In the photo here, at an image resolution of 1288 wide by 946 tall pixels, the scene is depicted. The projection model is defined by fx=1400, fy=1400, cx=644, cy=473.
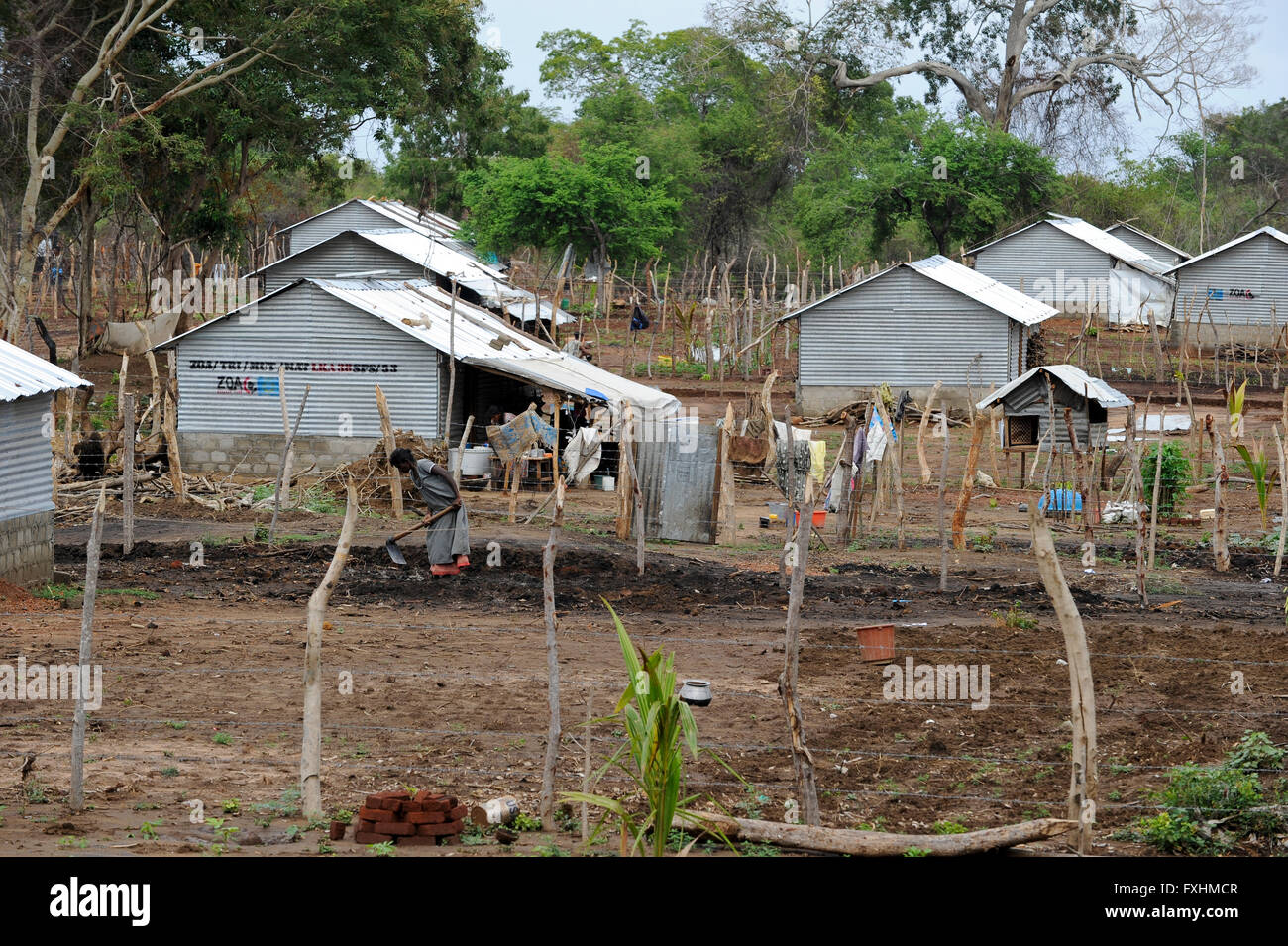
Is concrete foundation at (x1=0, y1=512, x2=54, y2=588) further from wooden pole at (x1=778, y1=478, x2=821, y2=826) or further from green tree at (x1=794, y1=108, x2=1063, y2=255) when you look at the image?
green tree at (x1=794, y1=108, x2=1063, y2=255)

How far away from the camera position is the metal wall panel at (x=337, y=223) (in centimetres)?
4578

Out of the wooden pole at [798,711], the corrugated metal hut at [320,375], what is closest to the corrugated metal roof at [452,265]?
the corrugated metal hut at [320,375]

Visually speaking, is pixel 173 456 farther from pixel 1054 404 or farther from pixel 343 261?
pixel 343 261

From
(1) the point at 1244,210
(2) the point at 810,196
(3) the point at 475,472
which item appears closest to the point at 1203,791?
(3) the point at 475,472

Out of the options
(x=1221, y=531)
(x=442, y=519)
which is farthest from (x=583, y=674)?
(x=1221, y=531)

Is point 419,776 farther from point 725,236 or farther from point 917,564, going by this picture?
point 725,236

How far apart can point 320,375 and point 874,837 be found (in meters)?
19.2

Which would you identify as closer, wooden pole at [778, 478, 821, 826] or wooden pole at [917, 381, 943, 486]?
wooden pole at [778, 478, 821, 826]

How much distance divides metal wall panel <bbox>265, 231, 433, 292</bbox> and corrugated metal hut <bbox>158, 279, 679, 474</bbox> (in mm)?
10269

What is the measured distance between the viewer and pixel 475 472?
75.3ft

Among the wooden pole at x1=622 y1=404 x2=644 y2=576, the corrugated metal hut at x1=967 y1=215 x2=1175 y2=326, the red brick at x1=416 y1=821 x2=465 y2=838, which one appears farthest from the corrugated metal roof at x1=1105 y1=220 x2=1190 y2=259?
the red brick at x1=416 y1=821 x2=465 y2=838

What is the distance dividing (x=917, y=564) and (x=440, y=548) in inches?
231

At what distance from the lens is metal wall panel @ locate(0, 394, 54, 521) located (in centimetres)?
1398

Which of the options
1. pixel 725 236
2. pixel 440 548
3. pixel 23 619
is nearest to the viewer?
pixel 23 619
